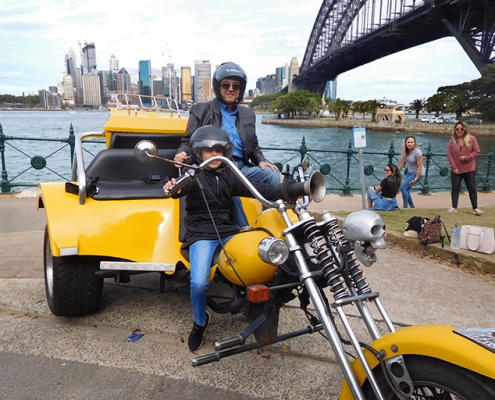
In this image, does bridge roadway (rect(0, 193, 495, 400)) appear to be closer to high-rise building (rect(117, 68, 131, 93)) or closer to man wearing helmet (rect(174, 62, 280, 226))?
man wearing helmet (rect(174, 62, 280, 226))

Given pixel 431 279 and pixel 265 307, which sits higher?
pixel 265 307

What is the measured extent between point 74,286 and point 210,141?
1.69 m

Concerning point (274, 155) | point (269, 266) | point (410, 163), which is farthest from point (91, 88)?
point (269, 266)

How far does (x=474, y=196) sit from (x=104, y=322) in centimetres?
713

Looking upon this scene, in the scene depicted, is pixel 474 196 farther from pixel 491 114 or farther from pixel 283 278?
pixel 491 114

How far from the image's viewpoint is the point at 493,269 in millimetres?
4855

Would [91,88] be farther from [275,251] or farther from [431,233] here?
[275,251]

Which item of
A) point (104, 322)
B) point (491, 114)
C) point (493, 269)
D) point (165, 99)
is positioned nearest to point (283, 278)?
point (104, 322)

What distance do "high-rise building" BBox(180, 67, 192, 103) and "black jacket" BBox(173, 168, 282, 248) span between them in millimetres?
6936

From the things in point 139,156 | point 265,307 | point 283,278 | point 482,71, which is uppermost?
point 482,71

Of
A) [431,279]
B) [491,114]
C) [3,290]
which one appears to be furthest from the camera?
[491,114]

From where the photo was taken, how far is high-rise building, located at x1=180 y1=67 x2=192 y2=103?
9.95 metres

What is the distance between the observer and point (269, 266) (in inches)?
94.9

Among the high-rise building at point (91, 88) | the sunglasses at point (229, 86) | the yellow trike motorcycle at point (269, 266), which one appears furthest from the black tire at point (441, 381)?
the high-rise building at point (91, 88)
